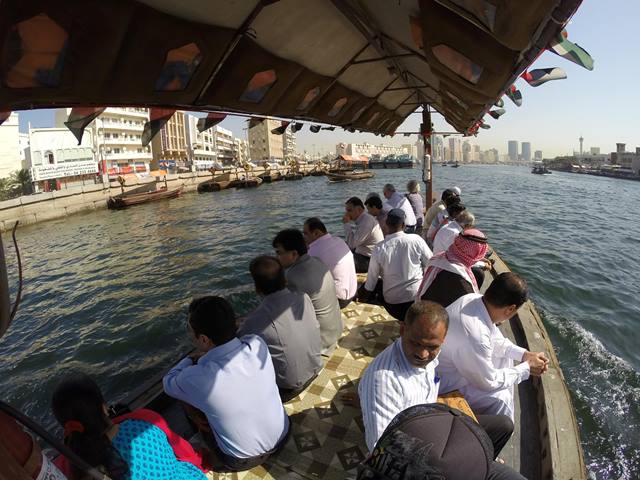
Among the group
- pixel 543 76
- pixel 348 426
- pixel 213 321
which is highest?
pixel 543 76

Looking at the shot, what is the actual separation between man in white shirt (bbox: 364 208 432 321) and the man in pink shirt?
41cm

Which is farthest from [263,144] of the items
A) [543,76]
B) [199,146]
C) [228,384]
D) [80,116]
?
[228,384]

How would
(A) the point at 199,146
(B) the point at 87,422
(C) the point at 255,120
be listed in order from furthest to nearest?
(A) the point at 199,146 → (C) the point at 255,120 → (B) the point at 87,422

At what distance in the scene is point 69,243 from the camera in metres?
17.6

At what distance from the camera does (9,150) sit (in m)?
33.5

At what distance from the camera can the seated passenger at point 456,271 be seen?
3137 mm

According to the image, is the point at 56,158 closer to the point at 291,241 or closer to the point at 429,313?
the point at 291,241

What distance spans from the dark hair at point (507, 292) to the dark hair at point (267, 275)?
1593 mm

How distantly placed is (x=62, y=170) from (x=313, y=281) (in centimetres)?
3808

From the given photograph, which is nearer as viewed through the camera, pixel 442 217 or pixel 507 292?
pixel 507 292

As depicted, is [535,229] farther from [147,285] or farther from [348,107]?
[147,285]

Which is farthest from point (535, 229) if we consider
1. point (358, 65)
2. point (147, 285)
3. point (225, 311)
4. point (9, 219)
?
point (9, 219)

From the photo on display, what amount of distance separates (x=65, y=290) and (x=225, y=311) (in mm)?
11266

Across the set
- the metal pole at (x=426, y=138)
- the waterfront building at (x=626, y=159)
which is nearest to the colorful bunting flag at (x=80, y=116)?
the metal pole at (x=426, y=138)
